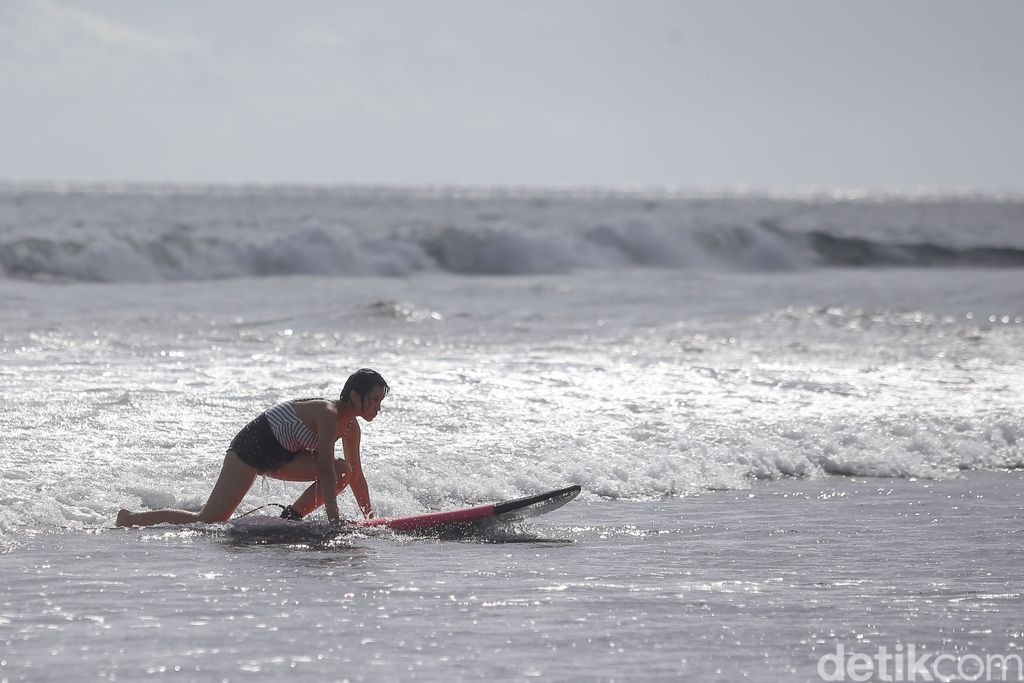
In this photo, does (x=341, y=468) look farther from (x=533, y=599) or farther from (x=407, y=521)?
(x=533, y=599)

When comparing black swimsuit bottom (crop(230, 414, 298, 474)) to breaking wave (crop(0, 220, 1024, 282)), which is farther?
breaking wave (crop(0, 220, 1024, 282))

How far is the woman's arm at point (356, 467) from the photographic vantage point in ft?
24.3

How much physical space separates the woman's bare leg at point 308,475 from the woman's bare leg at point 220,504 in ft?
0.59

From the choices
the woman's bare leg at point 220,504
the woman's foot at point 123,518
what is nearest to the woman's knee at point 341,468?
the woman's bare leg at point 220,504

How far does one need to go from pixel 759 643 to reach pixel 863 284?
26.5 metres

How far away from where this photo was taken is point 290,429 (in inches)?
289

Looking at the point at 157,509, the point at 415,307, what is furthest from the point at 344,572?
the point at 415,307

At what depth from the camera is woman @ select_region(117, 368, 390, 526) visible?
721 cm

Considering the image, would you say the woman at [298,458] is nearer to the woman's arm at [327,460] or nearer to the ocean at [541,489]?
the woman's arm at [327,460]

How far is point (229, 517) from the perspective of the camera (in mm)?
7609

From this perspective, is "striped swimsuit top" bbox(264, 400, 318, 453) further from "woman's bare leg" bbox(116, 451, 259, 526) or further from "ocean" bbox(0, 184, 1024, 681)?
"ocean" bbox(0, 184, 1024, 681)

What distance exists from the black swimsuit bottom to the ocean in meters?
0.45

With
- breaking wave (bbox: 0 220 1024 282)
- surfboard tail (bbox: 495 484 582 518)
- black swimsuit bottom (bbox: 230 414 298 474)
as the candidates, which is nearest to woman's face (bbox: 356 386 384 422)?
black swimsuit bottom (bbox: 230 414 298 474)

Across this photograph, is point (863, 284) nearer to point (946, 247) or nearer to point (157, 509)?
point (946, 247)
